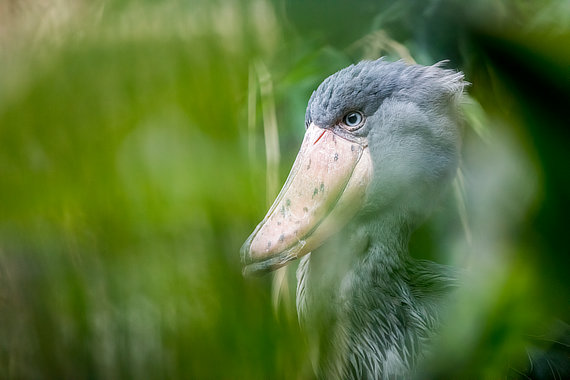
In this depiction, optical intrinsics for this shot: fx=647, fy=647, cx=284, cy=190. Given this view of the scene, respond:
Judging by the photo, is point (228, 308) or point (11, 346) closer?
point (228, 308)

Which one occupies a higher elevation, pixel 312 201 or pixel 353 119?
pixel 353 119

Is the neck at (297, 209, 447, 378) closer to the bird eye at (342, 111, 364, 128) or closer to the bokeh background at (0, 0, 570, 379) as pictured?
the bokeh background at (0, 0, 570, 379)

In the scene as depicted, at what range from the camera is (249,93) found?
1009 mm

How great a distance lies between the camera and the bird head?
99cm

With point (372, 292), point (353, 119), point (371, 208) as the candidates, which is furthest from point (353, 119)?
point (372, 292)

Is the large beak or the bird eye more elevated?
the bird eye

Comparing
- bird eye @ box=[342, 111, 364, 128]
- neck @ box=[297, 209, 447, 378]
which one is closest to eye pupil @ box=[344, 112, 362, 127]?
bird eye @ box=[342, 111, 364, 128]

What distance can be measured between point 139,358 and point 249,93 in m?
0.45

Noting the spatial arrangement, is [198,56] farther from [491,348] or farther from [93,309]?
[491,348]

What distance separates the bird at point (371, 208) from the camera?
1.00 m

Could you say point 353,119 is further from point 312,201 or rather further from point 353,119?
point 312,201

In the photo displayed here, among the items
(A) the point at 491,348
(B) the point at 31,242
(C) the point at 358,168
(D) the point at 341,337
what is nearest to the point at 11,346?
(B) the point at 31,242

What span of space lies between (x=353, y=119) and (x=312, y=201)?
16cm

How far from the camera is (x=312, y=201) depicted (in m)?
0.99
